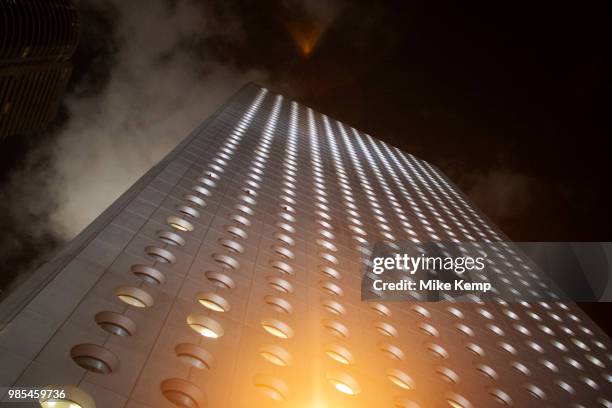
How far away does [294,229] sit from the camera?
17578 millimetres

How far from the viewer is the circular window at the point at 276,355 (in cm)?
1014

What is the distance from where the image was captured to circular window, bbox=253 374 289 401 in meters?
9.20

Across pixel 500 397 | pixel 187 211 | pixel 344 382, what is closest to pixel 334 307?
pixel 344 382

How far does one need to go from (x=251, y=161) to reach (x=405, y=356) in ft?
39.4

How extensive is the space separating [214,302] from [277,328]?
1356mm

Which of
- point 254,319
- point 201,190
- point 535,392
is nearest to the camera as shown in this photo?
point 254,319

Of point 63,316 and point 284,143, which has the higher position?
point 284,143

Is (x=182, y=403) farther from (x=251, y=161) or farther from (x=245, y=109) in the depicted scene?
(x=245, y=109)

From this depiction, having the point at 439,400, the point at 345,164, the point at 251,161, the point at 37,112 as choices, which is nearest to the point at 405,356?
the point at 439,400

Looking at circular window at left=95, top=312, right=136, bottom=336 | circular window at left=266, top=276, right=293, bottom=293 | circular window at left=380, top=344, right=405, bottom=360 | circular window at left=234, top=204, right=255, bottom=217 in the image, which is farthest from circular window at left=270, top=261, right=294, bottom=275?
circular window at left=95, top=312, right=136, bottom=336

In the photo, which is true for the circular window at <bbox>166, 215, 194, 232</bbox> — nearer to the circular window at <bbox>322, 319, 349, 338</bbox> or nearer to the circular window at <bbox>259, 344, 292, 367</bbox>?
the circular window at <bbox>322, 319, 349, 338</bbox>

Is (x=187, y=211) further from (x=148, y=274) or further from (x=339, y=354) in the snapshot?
(x=339, y=354)

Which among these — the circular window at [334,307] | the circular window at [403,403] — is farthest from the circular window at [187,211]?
the circular window at [403,403]

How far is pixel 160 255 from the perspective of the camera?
1198 centimetres
